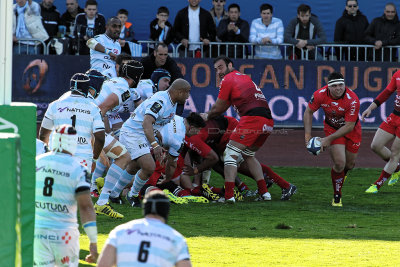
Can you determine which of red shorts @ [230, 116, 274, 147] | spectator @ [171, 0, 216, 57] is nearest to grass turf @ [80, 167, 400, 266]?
red shorts @ [230, 116, 274, 147]

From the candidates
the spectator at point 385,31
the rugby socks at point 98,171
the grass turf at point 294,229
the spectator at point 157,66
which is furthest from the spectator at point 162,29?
the rugby socks at point 98,171

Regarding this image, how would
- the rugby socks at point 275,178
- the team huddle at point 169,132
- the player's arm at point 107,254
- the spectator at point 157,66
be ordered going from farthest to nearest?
the spectator at point 157,66 → the rugby socks at point 275,178 → the team huddle at point 169,132 → the player's arm at point 107,254

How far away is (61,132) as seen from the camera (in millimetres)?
7059

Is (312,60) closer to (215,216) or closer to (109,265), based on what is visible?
(215,216)

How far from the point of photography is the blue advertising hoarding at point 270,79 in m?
19.5

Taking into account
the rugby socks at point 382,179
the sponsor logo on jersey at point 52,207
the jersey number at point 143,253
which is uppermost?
the jersey number at point 143,253

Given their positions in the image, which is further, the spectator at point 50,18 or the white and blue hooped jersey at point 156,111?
the spectator at point 50,18

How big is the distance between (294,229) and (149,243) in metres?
6.07

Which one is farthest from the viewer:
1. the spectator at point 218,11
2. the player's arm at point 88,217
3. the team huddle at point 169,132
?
the spectator at point 218,11

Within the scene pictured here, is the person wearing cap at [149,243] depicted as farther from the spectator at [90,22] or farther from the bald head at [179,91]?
the spectator at [90,22]

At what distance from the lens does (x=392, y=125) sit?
15.0 meters

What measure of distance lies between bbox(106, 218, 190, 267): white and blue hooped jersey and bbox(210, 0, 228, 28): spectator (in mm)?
14933

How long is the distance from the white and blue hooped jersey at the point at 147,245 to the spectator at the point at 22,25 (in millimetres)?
14413

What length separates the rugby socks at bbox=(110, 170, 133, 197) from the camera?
12766 mm
